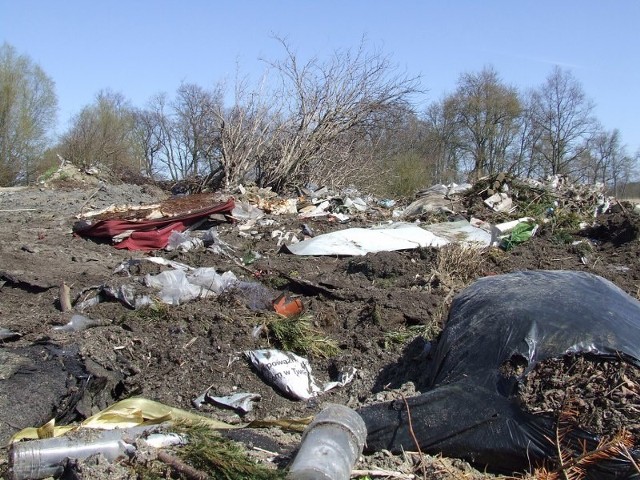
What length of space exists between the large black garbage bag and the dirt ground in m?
0.11

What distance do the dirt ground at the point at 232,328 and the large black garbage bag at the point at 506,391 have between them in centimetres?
11

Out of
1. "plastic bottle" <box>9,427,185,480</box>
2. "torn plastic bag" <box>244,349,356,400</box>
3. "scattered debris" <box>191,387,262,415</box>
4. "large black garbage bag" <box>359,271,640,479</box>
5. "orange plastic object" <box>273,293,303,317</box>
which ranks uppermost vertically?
"large black garbage bag" <box>359,271,640,479</box>

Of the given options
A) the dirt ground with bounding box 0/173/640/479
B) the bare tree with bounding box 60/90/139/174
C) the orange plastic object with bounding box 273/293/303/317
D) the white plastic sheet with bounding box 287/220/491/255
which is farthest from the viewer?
the bare tree with bounding box 60/90/139/174

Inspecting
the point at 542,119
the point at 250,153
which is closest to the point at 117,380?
the point at 250,153

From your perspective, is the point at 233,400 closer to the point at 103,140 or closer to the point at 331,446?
the point at 331,446

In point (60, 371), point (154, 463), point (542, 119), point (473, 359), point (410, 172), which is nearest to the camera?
point (154, 463)

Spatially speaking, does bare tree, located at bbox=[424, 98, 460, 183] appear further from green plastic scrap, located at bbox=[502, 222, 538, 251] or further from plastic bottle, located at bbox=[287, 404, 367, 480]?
plastic bottle, located at bbox=[287, 404, 367, 480]

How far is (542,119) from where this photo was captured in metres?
35.4

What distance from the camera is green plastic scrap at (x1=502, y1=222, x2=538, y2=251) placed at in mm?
8500

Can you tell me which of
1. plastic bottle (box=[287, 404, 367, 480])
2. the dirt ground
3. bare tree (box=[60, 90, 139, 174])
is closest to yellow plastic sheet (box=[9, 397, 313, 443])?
the dirt ground

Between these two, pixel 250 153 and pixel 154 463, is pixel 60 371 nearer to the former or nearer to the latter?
pixel 154 463

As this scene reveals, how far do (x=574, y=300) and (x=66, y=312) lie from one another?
3969 mm

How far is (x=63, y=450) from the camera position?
2.57 m

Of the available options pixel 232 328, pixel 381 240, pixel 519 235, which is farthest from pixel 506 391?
pixel 519 235
